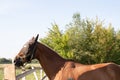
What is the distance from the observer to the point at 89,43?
36.1 meters

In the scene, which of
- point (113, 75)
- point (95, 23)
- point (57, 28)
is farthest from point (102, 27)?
point (113, 75)

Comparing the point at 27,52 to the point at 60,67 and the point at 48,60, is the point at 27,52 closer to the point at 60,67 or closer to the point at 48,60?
the point at 48,60

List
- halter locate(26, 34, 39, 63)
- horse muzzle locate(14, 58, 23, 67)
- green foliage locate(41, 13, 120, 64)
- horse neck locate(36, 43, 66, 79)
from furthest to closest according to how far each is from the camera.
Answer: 1. green foliage locate(41, 13, 120, 64)
2. horse neck locate(36, 43, 66, 79)
3. halter locate(26, 34, 39, 63)
4. horse muzzle locate(14, 58, 23, 67)

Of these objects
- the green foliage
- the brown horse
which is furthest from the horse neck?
the green foliage

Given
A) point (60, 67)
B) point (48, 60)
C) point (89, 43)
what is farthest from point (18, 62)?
point (89, 43)

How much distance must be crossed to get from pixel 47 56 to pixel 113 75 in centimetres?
169

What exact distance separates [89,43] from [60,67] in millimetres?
29817

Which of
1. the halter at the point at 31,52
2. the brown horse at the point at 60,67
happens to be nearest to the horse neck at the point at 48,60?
the brown horse at the point at 60,67

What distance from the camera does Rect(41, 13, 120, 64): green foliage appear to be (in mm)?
33406

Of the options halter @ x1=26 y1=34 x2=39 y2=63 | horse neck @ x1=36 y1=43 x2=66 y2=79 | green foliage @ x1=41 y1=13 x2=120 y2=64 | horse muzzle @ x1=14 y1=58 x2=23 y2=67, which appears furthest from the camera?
green foliage @ x1=41 y1=13 x2=120 y2=64

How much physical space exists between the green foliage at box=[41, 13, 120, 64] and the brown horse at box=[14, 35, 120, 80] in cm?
2484

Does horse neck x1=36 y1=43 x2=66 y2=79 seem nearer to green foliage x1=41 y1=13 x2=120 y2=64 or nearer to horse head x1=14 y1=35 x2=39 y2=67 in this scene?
horse head x1=14 y1=35 x2=39 y2=67

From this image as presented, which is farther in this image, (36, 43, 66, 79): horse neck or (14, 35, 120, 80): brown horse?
(36, 43, 66, 79): horse neck

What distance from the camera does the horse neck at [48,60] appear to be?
657 cm
